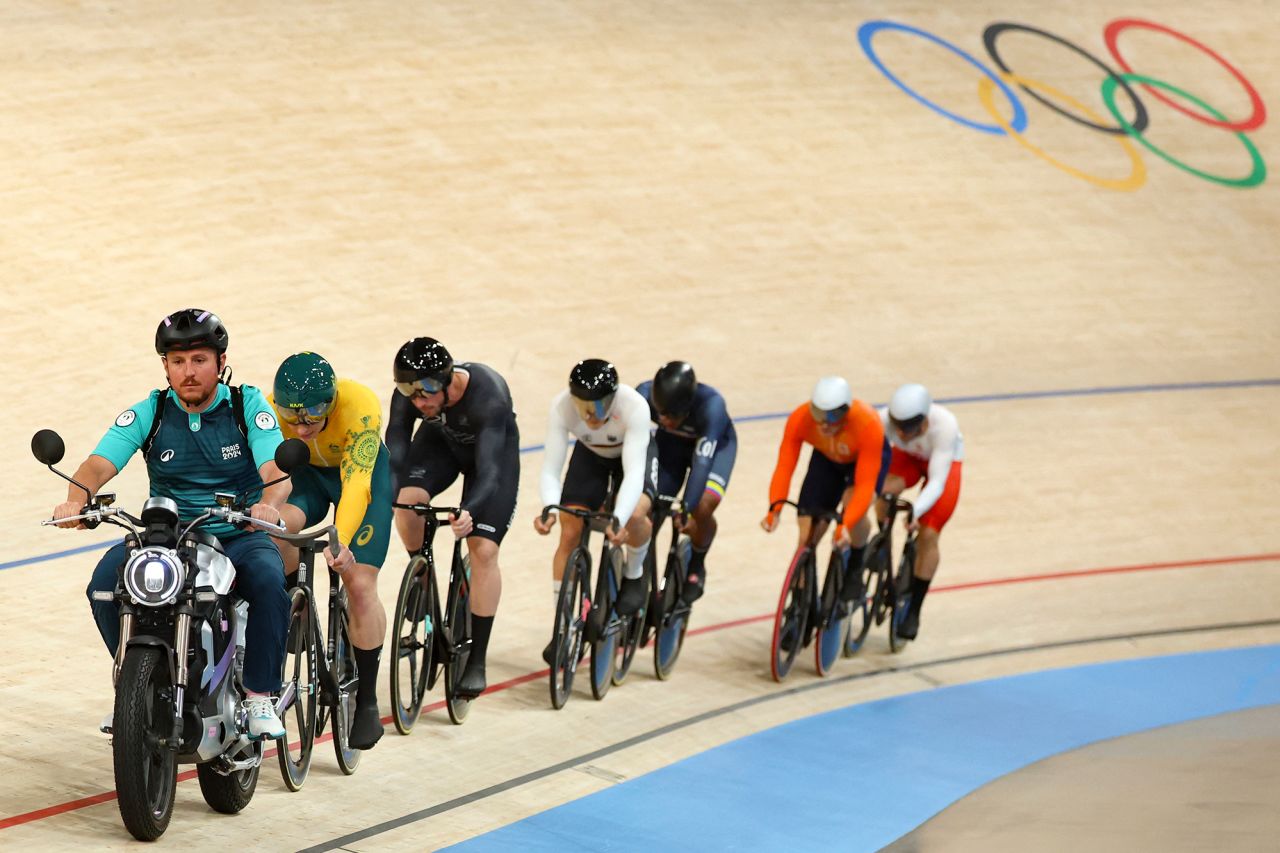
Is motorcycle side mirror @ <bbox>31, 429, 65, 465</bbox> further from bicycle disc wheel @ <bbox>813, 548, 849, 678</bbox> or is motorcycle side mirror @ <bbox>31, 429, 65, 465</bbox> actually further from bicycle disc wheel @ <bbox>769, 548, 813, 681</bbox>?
bicycle disc wheel @ <bbox>813, 548, 849, 678</bbox>

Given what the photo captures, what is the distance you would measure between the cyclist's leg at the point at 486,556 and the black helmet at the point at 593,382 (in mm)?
275

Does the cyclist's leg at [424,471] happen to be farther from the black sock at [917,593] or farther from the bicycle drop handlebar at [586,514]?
the black sock at [917,593]

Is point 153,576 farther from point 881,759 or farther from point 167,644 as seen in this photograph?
point 881,759

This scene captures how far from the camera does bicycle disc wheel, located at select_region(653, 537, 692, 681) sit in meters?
5.67

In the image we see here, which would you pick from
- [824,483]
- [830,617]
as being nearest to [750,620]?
[830,617]

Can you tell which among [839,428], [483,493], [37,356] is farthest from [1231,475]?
[37,356]

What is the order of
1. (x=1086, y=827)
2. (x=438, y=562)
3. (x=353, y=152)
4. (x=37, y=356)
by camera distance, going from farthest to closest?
(x=353, y=152) → (x=37, y=356) → (x=438, y=562) → (x=1086, y=827)

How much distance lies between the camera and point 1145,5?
1308 centimetres

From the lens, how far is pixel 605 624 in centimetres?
531

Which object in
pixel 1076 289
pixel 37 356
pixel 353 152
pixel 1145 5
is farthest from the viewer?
pixel 1145 5

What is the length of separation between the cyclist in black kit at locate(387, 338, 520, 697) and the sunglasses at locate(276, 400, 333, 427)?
0.55m

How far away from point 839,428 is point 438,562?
5.74 feet

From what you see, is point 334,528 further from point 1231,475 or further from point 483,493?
point 1231,475

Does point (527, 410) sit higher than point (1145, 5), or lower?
lower
